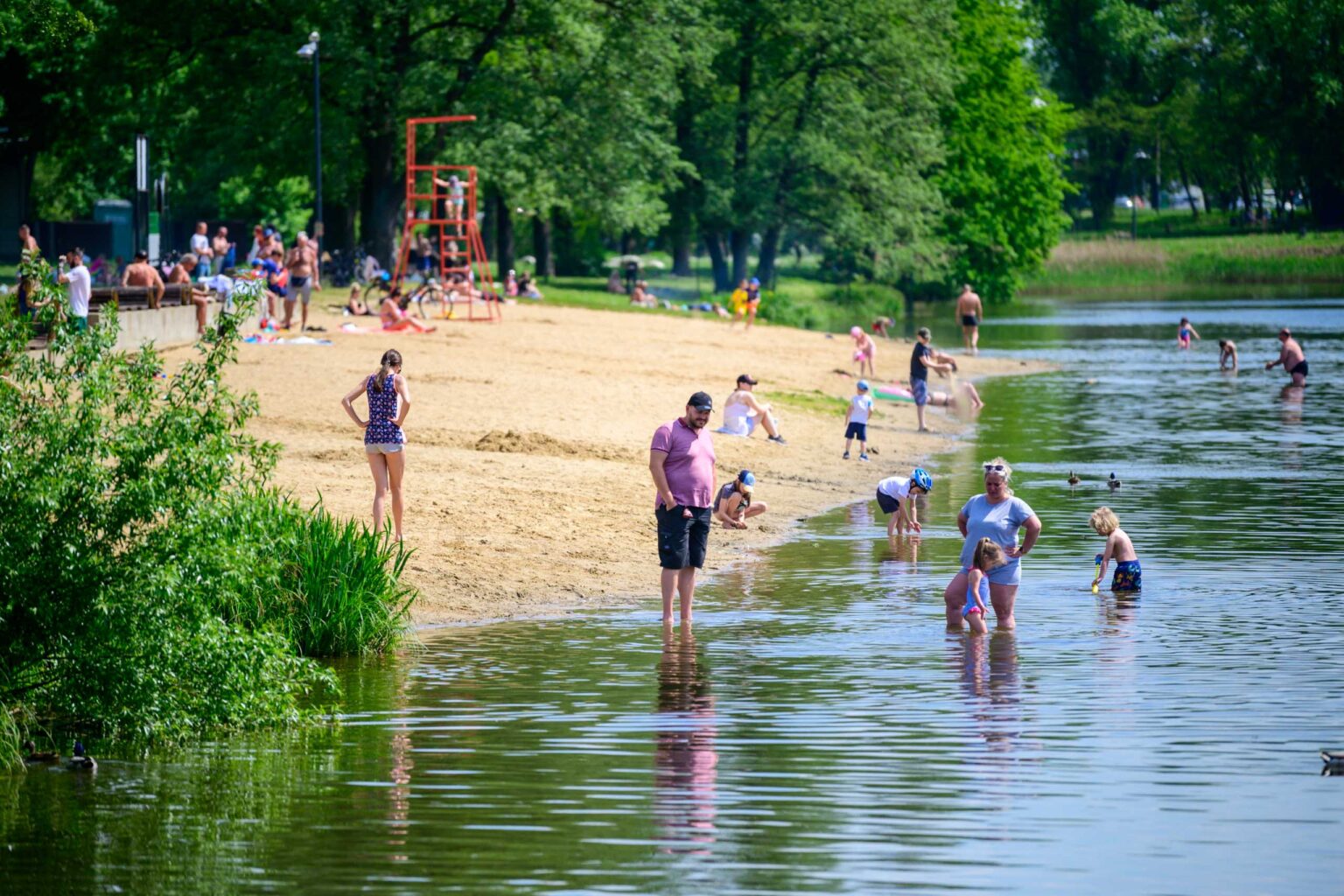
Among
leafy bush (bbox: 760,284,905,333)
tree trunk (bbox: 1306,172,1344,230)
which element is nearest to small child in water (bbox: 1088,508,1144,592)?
leafy bush (bbox: 760,284,905,333)

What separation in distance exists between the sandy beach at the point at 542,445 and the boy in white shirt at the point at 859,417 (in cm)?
35

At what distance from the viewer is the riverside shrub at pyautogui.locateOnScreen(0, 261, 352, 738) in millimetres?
11391

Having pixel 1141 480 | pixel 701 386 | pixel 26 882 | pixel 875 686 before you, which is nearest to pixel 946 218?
pixel 701 386

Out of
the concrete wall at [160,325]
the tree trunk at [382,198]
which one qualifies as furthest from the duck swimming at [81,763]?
the tree trunk at [382,198]

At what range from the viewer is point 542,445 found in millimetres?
25094

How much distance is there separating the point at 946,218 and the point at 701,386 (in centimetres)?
4753

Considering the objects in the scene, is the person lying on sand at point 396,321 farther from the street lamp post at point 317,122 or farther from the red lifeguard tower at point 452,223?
the street lamp post at point 317,122

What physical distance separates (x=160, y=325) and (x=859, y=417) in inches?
503

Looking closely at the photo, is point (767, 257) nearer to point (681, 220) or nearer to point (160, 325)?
point (681, 220)

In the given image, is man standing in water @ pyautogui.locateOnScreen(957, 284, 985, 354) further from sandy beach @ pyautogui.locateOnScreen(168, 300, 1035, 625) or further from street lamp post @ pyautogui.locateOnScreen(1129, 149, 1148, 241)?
street lamp post @ pyautogui.locateOnScreen(1129, 149, 1148, 241)

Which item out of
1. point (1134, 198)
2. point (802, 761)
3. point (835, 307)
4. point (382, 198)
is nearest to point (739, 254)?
point (835, 307)

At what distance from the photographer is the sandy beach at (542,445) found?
18406mm

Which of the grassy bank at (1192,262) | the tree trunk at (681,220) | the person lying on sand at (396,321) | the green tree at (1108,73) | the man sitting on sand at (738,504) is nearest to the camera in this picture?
the man sitting on sand at (738,504)

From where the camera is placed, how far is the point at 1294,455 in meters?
29.5
